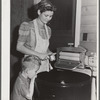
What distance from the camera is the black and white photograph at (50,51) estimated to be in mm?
1252

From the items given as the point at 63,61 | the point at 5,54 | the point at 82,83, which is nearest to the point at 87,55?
the point at 63,61

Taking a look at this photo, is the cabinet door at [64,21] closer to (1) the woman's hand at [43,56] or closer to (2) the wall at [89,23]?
(2) the wall at [89,23]

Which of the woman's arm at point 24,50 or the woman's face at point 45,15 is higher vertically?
the woman's face at point 45,15

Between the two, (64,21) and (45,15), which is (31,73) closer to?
(45,15)

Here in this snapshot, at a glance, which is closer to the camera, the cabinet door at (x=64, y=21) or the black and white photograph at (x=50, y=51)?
the black and white photograph at (x=50, y=51)

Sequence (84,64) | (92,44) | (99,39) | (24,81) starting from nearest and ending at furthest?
(99,39), (24,81), (84,64), (92,44)

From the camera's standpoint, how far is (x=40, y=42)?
140 cm

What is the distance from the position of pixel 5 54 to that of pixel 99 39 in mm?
603

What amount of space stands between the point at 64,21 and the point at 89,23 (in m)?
0.22

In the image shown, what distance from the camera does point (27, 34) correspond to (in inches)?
53.2

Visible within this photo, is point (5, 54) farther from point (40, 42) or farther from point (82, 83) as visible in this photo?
point (82, 83)

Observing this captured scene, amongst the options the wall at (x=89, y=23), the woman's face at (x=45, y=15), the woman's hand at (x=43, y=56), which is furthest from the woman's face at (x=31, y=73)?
the wall at (x=89, y=23)

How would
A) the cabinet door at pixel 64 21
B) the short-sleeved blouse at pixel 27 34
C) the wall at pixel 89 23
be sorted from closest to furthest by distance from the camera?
the short-sleeved blouse at pixel 27 34, the wall at pixel 89 23, the cabinet door at pixel 64 21

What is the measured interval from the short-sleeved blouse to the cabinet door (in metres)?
0.38
